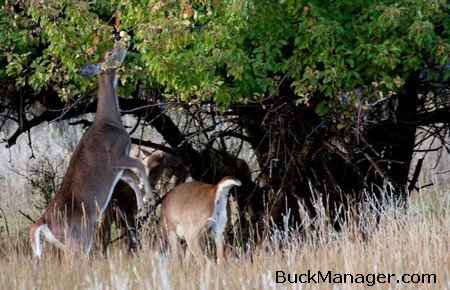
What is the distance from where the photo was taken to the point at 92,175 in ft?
33.7

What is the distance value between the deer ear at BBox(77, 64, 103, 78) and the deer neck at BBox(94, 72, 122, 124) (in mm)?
556

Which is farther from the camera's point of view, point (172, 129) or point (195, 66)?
point (172, 129)

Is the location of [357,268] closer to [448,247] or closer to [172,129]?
[448,247]

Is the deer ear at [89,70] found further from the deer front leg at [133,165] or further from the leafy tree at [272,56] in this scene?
the deer front leg at [133,165]

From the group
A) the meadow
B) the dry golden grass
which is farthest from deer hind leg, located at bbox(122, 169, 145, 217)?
the dry golden grass

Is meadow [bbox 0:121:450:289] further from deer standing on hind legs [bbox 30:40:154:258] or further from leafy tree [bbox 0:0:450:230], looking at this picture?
leafy tree [bbox 0:0:450:230]

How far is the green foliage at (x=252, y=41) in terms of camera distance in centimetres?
862

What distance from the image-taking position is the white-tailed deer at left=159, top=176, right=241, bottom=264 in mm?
10461

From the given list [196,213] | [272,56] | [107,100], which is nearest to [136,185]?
[196,213]

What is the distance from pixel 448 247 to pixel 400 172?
4.22 meters

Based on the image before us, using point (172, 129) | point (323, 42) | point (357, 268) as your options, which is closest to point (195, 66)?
point (323, 42)

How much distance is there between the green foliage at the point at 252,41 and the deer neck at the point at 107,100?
93cm

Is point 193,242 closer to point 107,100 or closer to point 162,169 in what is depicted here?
point 107,100

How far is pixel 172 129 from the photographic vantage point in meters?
12.5
